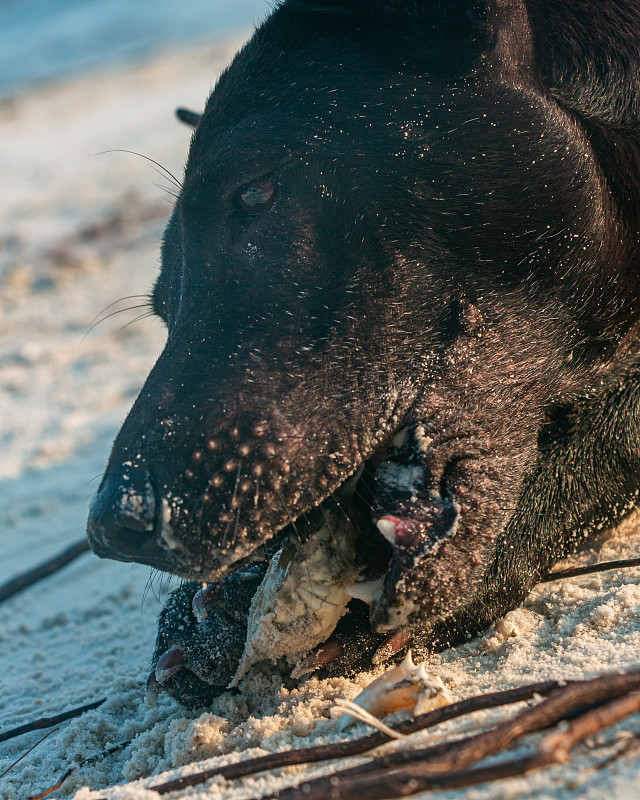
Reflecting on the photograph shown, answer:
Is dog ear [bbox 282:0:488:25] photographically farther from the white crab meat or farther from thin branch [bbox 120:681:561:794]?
thin branch [bbox 120:681:561:794]

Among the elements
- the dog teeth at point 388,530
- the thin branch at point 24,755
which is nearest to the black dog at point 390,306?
the dog teeth at point 388,530

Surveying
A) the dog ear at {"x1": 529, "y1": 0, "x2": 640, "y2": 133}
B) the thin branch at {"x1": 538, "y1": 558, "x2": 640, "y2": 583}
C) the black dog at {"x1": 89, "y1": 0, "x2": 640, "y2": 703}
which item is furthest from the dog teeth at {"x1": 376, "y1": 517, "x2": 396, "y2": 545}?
the dog ear at {"x1": 529, "y1": 0, "x2": 640, "y2": 133}

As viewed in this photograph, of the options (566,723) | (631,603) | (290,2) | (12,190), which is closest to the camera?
(566,723)

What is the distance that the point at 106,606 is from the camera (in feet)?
11.5

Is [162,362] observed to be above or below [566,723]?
above

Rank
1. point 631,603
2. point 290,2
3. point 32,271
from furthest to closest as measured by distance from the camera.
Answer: point 32,271, point 290,2, point 631,603

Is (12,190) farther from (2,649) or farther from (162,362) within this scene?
(162,362)

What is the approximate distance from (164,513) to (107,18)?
2249cm

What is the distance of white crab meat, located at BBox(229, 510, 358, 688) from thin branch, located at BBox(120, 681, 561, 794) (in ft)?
1.33

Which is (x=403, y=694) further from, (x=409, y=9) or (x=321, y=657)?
(x=409, y=9)

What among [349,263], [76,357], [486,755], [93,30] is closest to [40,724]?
[486,755]

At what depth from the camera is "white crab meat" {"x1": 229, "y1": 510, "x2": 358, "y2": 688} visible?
2271 millimetres

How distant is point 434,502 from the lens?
2205mm

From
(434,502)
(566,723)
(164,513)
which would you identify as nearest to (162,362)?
(164,513)
